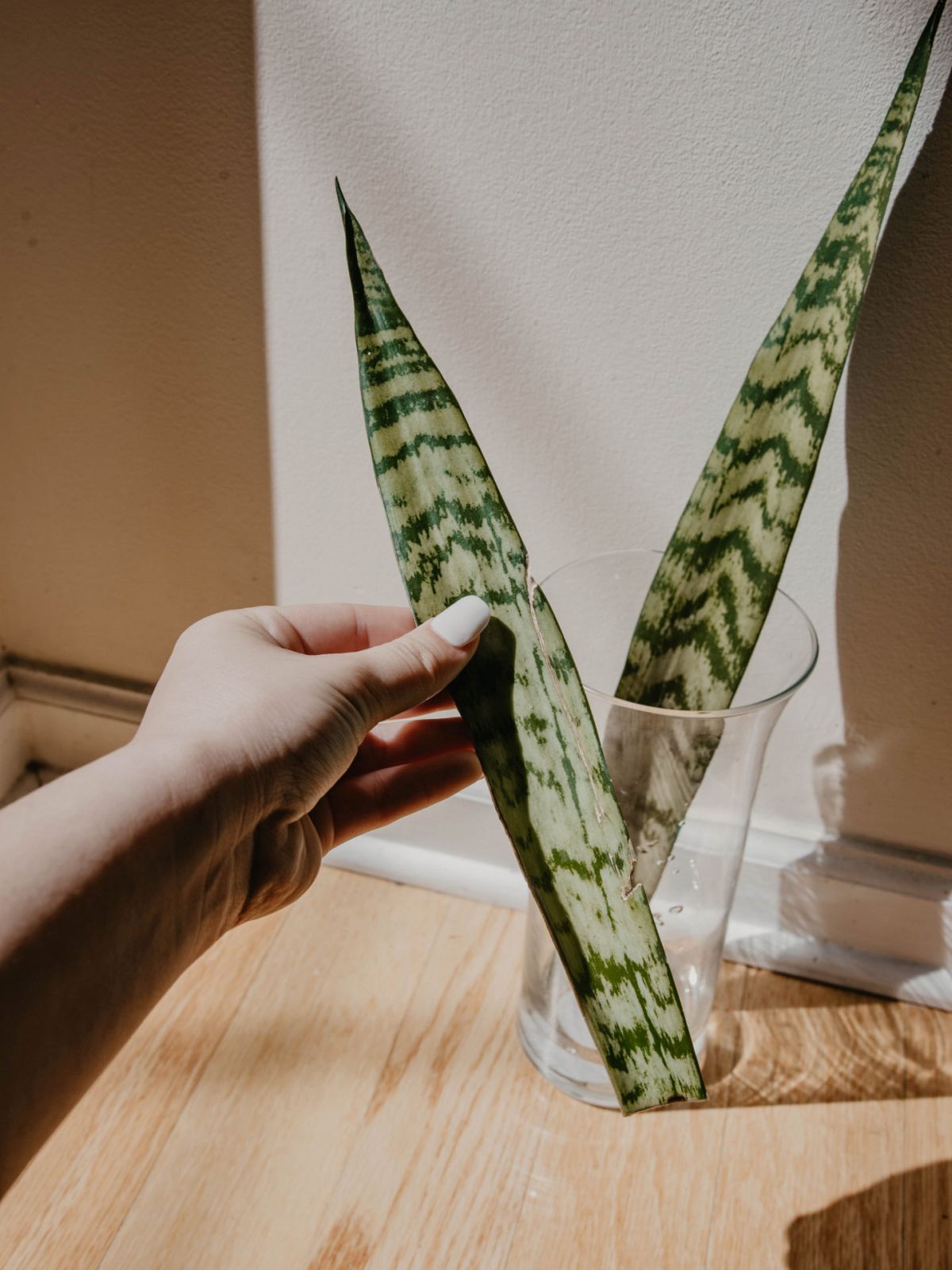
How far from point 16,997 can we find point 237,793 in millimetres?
125

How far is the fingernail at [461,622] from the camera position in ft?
1.52

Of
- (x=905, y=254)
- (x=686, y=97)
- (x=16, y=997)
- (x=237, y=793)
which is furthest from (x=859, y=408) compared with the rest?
(x=16, y=997)

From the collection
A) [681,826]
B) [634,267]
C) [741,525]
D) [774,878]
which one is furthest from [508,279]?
[774,878]

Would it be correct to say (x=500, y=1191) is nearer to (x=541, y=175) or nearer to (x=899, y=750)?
(x=899, y=750)

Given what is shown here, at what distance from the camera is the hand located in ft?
1.54

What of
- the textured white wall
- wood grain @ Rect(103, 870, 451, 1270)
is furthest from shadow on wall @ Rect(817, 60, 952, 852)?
wood grain @ Rect(103, 870, 451, 1270)

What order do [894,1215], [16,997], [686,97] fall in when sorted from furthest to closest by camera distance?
[894,1215] → [686,97] → [16,997]

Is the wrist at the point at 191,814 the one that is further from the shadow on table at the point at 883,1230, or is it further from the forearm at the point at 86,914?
the shadow on table at the point at 883,1230

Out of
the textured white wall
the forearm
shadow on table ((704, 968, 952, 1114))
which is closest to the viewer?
the forearm

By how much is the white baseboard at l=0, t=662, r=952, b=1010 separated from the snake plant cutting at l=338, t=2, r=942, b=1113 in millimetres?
320

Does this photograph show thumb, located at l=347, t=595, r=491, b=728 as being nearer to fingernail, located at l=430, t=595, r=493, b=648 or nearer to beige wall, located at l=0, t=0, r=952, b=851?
fingernail, located at l=430, t=595, r=493, b=648

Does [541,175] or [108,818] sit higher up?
[541,175]

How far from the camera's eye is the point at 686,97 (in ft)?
1.80

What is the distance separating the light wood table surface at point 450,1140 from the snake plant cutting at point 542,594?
26cm
